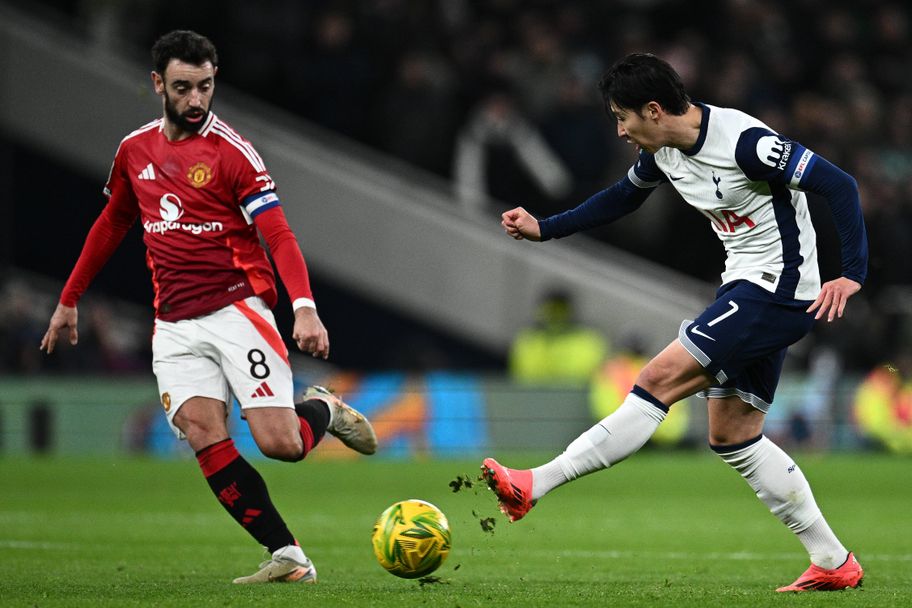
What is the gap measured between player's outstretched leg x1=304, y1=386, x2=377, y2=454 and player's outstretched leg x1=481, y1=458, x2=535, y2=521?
1458 millimetres

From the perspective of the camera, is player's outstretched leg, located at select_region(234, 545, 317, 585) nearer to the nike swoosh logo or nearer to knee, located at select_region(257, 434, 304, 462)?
knee, located at select_region(257, 434, 304, 462)

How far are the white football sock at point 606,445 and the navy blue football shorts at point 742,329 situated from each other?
11.8 inches

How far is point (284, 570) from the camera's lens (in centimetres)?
663

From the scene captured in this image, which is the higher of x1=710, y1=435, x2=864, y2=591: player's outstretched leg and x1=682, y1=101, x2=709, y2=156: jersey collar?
x1=682, y1=101, x2=709, y2=156: jersey collar

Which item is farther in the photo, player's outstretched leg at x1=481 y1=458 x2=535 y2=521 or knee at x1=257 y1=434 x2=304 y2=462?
knee at x1=257 y1=434 x2=304 y2=462

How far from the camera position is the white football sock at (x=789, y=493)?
6.50m

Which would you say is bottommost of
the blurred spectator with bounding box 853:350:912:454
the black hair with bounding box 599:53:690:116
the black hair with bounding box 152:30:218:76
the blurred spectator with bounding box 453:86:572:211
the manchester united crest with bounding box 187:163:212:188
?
the blurred spectator with bounding box 853:350:912:454

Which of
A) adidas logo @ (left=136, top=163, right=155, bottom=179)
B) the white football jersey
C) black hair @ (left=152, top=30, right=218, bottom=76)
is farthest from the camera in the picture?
adidas logo @ (left=136, top=163, right=155, bottom=179)

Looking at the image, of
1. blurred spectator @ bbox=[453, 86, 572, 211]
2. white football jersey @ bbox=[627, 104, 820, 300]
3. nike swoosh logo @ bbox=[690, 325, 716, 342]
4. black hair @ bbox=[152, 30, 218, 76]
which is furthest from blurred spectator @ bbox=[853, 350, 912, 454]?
black hair @ bbox=[152, 30, 218, 76]

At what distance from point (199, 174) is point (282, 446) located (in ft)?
4.15

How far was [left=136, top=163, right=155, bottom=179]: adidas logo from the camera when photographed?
22.2 ft

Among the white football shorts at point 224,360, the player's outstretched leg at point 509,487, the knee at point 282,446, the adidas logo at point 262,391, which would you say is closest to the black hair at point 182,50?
the white football shorts at point 224,360

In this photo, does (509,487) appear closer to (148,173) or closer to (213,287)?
(213,287)

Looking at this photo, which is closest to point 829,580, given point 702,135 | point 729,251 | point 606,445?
point 606,445
